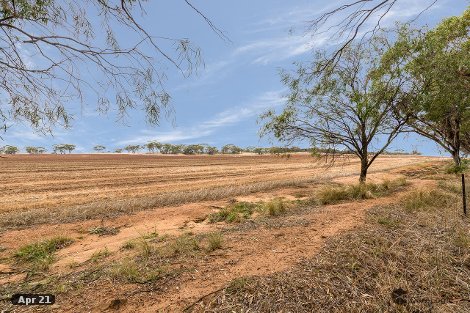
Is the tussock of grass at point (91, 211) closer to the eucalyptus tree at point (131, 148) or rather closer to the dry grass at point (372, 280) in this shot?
the dry grass at point (372, 280)

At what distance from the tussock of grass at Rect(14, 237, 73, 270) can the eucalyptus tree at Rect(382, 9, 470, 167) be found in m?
13.1

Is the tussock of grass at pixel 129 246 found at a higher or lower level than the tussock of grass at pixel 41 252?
higher

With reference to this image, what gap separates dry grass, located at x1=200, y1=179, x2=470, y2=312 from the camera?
375 centimetres

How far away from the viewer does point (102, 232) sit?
888cm

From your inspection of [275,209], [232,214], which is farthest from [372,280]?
[232,214]

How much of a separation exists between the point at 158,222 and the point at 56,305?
5.80 m

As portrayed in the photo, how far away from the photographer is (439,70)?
434 inches

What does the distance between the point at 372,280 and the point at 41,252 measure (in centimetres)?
692

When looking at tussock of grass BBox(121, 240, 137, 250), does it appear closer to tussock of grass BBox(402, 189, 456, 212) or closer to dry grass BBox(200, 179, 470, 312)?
dry grass BBox(200, 179, 470, 312)

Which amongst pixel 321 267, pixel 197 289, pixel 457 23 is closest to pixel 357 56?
pixel 457 23

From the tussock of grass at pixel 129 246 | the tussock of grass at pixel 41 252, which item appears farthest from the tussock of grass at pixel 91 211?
the tussock of grass at pixel 129 246

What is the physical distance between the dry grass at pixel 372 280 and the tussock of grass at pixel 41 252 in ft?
13.7

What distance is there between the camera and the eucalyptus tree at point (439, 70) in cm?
1098

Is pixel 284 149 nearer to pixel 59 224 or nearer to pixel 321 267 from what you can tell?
pixel 59 224
